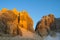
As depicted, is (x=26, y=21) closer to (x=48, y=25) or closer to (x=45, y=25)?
(x=45, y=25)

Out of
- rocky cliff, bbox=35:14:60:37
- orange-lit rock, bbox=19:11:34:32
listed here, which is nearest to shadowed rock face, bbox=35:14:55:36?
rocky cliff, bbox=35:14:60:37

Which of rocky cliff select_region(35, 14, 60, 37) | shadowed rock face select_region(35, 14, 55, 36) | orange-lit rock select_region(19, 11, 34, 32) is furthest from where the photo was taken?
rocky cliff select_region(35, 14, 60, 37)

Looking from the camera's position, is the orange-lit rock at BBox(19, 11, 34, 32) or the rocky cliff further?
the rocky cliff

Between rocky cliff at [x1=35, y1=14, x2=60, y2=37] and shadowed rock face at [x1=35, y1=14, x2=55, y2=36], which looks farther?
rocky cliff at [x1=35, y1=14, x2=60, y2=37]

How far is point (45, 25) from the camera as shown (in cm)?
4734

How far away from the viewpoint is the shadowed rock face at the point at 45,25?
147 ft

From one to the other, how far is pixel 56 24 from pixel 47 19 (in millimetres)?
3286

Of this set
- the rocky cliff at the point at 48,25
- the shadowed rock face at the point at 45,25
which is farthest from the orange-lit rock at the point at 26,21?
the rocky cliff at the point at 48,25

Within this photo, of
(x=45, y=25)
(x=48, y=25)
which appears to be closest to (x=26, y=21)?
(x=45, y=25)

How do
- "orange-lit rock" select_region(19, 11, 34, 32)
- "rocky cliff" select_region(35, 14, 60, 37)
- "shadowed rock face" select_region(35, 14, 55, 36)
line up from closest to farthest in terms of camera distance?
"orange-lit rock" select_region(19, 11, 34, 32) < "shadowed rock face" select_region(35, 14, 55, 36) < "rocky cliff" select_region(35, 14, 60, 37)

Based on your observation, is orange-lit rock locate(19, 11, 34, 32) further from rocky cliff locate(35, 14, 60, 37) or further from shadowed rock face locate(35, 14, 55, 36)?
rocky cliff locate(35, 14, 60, 37)

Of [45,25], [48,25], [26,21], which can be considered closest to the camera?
[26,21]

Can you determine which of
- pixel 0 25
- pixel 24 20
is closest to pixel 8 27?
pixel 0 25

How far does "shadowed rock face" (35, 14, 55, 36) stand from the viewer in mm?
44875
